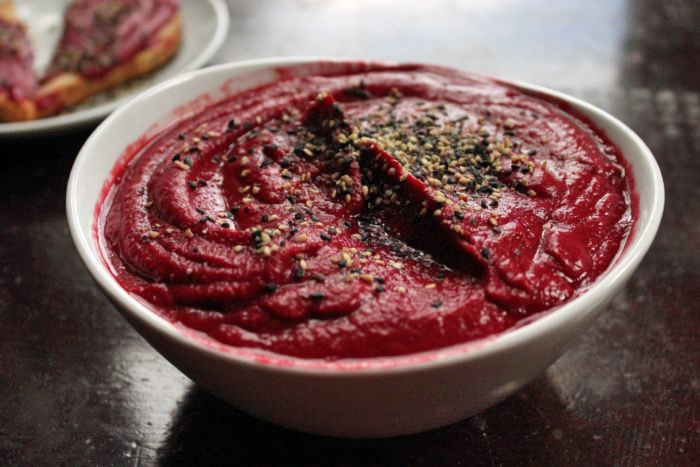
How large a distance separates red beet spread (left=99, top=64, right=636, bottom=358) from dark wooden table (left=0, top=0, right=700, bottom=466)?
1.65 ft

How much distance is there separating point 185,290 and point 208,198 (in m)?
0.46

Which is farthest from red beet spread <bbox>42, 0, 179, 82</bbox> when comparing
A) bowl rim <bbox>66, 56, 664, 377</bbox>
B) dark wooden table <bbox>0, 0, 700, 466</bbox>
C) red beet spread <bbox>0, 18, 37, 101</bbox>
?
bowl rim <bbox>66, 56, 664, 377</bbox>

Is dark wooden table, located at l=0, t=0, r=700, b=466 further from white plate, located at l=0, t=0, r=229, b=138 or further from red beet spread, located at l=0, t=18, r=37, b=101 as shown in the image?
white plate, located at l=0, t=0, r=229, b=138

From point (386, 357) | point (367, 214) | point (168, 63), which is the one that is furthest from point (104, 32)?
point (386, 357)

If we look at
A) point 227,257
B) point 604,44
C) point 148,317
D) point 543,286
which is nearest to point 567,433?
point 543,286

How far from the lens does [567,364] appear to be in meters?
2.73

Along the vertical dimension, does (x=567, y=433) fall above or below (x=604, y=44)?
below

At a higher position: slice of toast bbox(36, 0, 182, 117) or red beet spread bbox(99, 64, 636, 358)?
red beet spread bbox(99, 64, 636, 358)

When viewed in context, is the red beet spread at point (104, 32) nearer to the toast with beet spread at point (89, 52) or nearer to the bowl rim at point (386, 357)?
the toast with beet spread at point (89, 52)

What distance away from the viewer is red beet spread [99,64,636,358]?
2.10m

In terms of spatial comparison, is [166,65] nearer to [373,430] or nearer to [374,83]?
[374,83]

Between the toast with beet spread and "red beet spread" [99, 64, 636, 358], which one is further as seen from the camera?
the toast with beet spread

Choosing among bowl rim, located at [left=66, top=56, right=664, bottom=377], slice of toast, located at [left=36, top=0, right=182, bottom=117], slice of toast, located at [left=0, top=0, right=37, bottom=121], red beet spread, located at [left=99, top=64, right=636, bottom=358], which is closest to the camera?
bowl rim, located at [left=66, top=56, right=664, bottom=377]

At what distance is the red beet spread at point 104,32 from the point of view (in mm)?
4555
